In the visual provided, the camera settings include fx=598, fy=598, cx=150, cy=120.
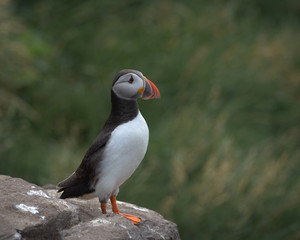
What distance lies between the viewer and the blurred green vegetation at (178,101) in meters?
6.27

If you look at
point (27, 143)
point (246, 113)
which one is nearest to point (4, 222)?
point (27, 143)

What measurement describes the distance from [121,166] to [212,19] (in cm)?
580

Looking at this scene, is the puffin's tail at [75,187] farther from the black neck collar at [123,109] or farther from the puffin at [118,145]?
the black neck collar at [123,109]

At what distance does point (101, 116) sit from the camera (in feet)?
24.0

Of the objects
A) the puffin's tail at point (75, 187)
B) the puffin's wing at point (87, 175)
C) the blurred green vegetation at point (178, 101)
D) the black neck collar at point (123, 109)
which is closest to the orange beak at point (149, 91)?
the black neck collar at point (123, 109)

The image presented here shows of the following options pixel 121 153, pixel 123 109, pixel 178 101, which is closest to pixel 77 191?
pixel 121 153

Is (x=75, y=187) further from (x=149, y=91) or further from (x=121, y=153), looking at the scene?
(x=149, y=91)

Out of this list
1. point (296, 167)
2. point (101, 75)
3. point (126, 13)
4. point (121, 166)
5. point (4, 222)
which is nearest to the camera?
A: point (4, 222)

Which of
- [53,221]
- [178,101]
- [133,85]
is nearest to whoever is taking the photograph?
[53,221]

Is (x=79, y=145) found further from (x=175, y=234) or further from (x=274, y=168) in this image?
(x=175, y=234)

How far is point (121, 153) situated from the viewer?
3863mm

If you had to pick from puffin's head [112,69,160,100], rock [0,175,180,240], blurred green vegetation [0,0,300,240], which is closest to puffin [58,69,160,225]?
puffin's head [112,69,160,100]

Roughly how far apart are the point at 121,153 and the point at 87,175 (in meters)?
0.32

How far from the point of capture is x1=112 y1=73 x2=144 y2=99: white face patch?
3834 mm
